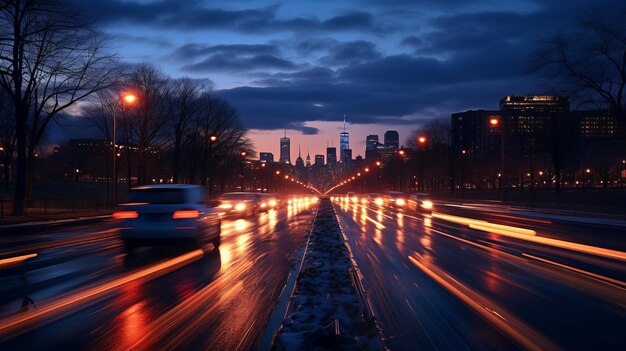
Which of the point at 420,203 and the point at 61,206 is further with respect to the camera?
the point at 420,203

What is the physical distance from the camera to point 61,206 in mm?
46719

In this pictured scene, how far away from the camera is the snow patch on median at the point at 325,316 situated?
22.7 ft

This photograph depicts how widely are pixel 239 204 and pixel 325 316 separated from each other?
30.3 m

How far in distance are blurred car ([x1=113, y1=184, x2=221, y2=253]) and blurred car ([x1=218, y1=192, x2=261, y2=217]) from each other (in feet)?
67.7

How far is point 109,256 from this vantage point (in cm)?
1614

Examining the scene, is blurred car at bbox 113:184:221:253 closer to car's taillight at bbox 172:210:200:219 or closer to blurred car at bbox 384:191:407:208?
car's taillight at bbox 172:210:200:219

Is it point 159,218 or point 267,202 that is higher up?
point 159,218

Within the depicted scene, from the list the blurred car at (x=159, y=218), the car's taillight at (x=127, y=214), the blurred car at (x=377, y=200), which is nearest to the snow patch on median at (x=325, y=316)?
the blurred car at (x=159, y=218)

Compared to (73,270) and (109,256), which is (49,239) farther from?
(73,270)

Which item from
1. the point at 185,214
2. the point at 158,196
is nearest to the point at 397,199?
the point at 185,214

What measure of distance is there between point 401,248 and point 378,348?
1198 cm

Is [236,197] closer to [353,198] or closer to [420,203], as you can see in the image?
[420,203]

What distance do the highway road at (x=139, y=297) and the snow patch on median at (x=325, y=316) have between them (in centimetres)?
45

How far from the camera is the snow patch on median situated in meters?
6.91
